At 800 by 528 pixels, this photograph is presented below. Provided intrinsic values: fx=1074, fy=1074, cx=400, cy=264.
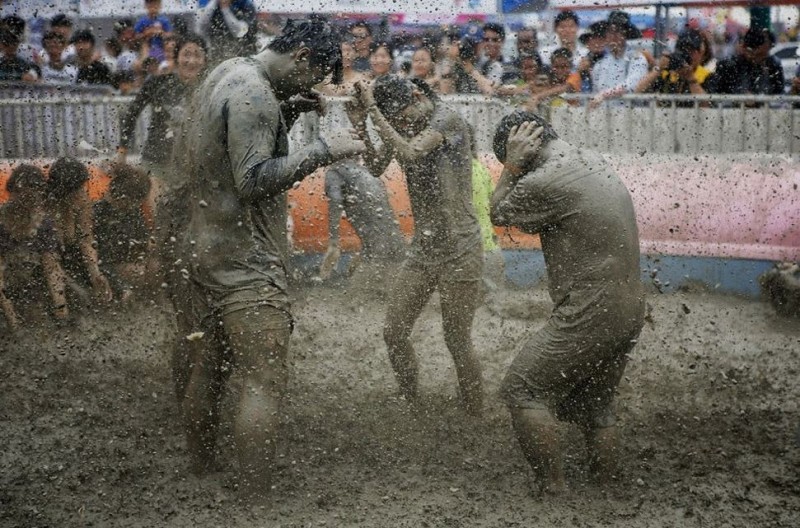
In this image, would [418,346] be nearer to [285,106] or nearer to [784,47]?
[285,106]

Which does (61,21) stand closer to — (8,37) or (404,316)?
(8,37)

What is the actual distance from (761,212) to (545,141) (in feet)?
15.6

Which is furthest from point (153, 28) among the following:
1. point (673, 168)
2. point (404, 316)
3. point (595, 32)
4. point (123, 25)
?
point (404, 316)

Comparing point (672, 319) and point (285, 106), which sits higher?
point (285, 106)

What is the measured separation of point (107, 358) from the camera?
734cm

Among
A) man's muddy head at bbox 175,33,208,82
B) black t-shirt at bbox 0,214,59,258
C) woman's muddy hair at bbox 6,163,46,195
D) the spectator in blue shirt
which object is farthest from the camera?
the spectator in blue shirt

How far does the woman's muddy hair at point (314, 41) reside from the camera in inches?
179

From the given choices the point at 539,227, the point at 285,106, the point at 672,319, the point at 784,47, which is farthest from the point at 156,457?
the point at 784,47

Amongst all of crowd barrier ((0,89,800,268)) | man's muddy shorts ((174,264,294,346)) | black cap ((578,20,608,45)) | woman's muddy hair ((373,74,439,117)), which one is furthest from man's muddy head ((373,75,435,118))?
black cap ((578,20,608,45))

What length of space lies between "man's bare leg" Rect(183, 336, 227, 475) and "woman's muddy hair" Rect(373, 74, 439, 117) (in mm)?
1714

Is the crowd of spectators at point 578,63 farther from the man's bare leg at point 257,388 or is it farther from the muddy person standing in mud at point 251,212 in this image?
the man's bare leg at point 257,388

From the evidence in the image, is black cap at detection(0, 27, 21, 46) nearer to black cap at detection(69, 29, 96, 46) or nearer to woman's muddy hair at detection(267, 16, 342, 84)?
black cap at detection(69, 29, 96, 46)

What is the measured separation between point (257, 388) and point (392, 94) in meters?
1.98

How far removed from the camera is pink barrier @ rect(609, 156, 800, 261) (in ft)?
29.0
